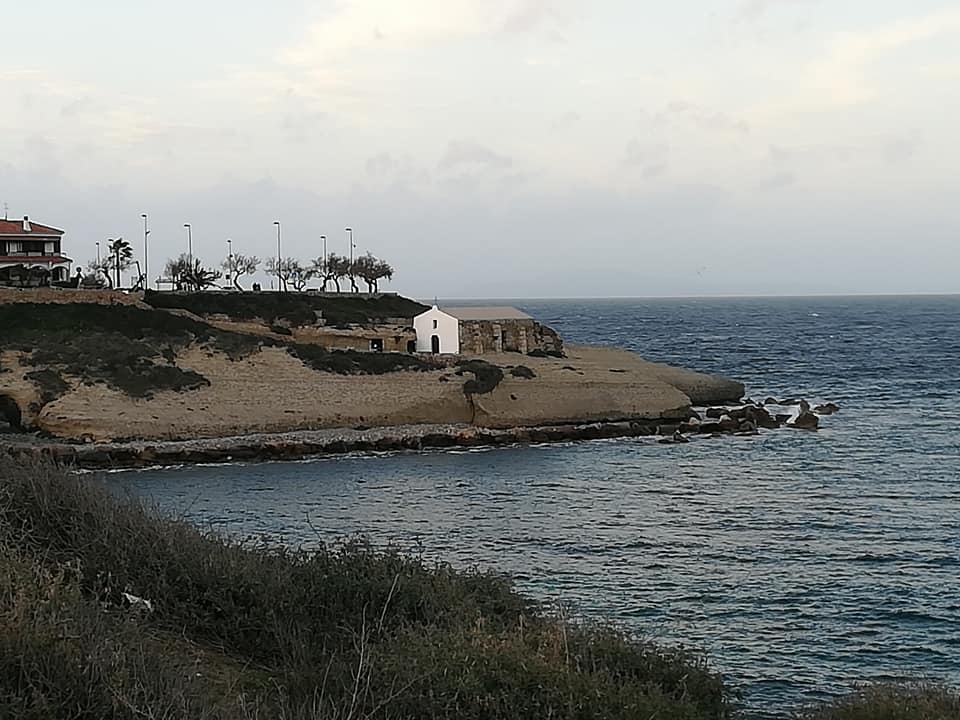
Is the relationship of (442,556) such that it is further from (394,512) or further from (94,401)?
(94,401)

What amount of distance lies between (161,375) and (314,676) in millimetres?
40706

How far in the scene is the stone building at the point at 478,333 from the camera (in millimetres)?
65312

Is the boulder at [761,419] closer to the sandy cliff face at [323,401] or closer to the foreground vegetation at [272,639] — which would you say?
the sandy cliff face at [323,401]

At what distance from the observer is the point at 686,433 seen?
51.3 metres

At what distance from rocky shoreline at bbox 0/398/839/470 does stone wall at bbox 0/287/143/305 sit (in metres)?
15.3

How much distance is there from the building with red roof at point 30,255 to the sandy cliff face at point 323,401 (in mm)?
19448

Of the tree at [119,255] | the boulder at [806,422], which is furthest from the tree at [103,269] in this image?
the boulder at [806,422]

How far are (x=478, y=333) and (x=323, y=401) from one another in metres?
18.5

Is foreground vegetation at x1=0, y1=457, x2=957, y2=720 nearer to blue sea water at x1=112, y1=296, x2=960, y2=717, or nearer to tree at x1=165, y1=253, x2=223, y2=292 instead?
blue sea water at x1=112, y1=296, x2=960, y2=717

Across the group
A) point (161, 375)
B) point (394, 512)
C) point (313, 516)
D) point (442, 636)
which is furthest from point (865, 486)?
point (161, 375)

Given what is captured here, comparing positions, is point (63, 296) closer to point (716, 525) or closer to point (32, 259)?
point (32, 259)

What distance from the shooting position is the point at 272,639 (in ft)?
44.5

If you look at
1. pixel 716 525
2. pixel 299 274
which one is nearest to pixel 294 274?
pixel 299 274

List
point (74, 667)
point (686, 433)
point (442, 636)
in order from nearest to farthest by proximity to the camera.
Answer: point (74, 667) → point (442, 636) → point (686, 433)
